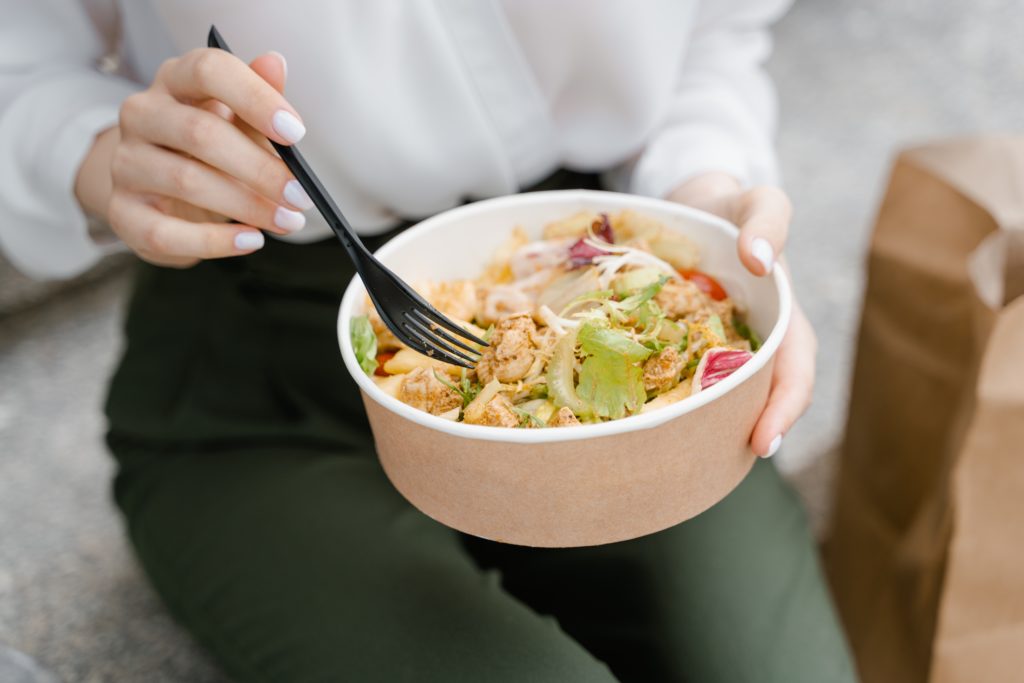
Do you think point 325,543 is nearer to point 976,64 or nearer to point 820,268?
point 820,268

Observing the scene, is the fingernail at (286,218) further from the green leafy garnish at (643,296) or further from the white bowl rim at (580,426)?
the green leafy garnish at (643,296)

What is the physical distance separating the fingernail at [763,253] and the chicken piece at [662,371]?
9cm

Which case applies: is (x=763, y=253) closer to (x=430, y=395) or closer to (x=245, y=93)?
(x=430, y=395)

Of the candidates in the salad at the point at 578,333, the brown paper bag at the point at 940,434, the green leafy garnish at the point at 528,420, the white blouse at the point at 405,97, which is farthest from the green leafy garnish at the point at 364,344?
the brown paper bag at the point at 940,434

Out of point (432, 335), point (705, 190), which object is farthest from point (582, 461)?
point (705, 190)

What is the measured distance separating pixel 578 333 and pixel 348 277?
325mm

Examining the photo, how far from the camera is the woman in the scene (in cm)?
62

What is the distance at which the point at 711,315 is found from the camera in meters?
0.56

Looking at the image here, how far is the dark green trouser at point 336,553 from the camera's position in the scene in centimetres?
64

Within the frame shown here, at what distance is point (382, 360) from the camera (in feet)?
1.88

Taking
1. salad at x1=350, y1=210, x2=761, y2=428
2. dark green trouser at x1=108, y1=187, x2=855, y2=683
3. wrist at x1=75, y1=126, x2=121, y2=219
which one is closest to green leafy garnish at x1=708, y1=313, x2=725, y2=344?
salad at x1=350, y1=210, x2=761, y2=428

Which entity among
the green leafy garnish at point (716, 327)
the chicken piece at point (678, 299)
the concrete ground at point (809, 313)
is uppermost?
the chicken piece at point (678, 299)

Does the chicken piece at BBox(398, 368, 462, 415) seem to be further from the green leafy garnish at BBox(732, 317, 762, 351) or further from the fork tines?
the green leafy garnish at BBox(732, 317, 762, 351)

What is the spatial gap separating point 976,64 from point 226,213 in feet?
5.68
